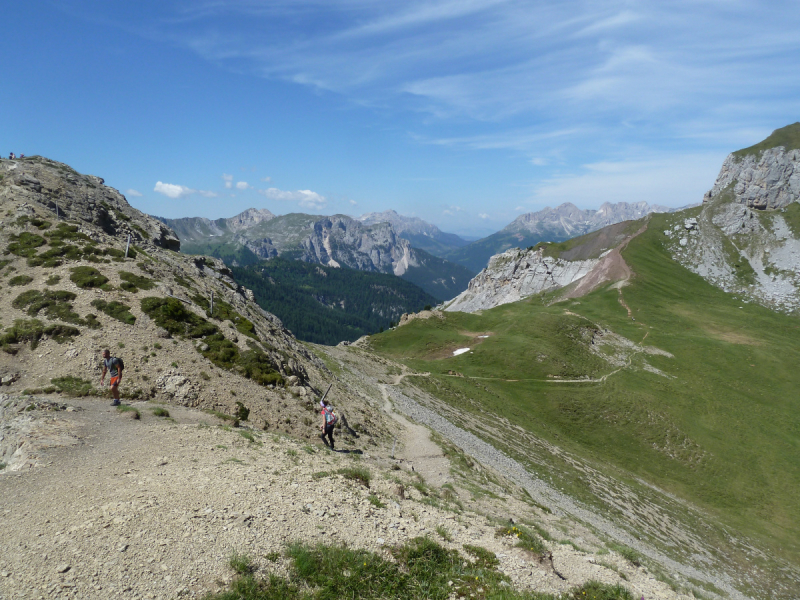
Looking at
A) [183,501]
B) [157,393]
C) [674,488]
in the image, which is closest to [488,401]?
[674,488]

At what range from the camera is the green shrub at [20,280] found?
28.8 m

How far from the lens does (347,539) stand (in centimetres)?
1304

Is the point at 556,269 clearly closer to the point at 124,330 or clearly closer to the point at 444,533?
the point at 124,330

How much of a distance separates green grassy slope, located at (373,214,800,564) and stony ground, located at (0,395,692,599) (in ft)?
132

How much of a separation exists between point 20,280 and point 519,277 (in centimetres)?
16411

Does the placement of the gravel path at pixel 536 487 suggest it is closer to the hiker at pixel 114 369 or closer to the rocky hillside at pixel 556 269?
the hiker at pixel 114 369

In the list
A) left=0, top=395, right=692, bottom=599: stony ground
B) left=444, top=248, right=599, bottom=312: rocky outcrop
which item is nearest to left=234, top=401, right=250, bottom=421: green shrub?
left=0, top=395, right=692, bottom=599: stony ground

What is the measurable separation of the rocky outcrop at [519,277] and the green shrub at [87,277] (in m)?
146

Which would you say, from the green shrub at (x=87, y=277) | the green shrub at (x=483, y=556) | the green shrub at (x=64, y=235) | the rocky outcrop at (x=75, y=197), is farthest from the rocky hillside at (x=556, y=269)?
the green shrub at (x=64, y=235)

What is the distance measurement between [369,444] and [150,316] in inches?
766

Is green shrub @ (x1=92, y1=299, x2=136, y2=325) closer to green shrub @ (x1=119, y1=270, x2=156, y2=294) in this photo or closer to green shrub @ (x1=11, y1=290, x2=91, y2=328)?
green shrub @ (x1=11, y1=290, x2=91, y2=328)

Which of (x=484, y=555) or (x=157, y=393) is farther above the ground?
(x=157, y=393)

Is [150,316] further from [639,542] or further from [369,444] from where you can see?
[639,542]

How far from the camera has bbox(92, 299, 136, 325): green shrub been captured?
2759cm
